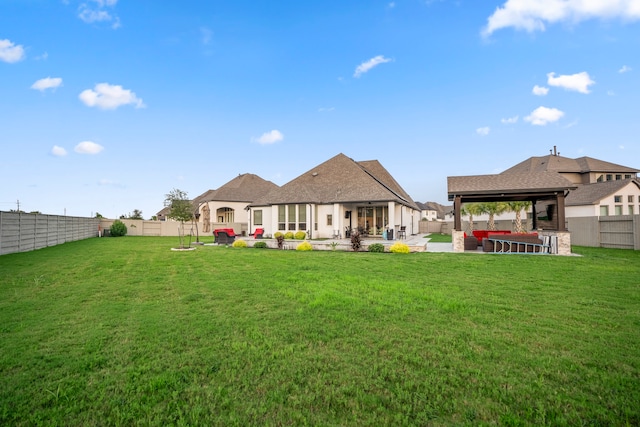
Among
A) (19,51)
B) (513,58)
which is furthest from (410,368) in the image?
(19,51)

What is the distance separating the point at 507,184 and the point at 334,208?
35.0 feet

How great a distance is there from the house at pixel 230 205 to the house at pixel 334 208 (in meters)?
12.0

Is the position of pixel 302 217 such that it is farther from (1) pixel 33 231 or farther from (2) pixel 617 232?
(2) pixel 617 232

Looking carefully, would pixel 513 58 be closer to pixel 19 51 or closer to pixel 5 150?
pixel 19 51

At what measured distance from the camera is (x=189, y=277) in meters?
8.53

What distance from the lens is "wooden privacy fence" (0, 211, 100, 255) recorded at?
1438cm

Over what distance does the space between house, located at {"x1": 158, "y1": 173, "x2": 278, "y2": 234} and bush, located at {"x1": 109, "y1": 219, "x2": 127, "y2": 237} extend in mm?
4673

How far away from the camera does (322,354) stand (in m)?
3.50

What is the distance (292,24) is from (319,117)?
26.2ft

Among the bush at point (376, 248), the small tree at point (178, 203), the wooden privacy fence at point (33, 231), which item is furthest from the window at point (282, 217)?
the wooden privacy fence at point (33, 231)

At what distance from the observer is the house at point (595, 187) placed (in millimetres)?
28297

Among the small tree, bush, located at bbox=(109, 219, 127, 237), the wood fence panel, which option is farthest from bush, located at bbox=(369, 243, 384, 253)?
bush, located at bbox=(109, 219, 127, 237)

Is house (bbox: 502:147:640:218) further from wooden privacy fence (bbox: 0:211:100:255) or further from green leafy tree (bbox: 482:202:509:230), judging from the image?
wooden privacy fence (bbox: 0:211:100:255)

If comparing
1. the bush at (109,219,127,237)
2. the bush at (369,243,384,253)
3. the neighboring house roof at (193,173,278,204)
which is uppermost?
the neighboring house roof at (193,173,278,204)
